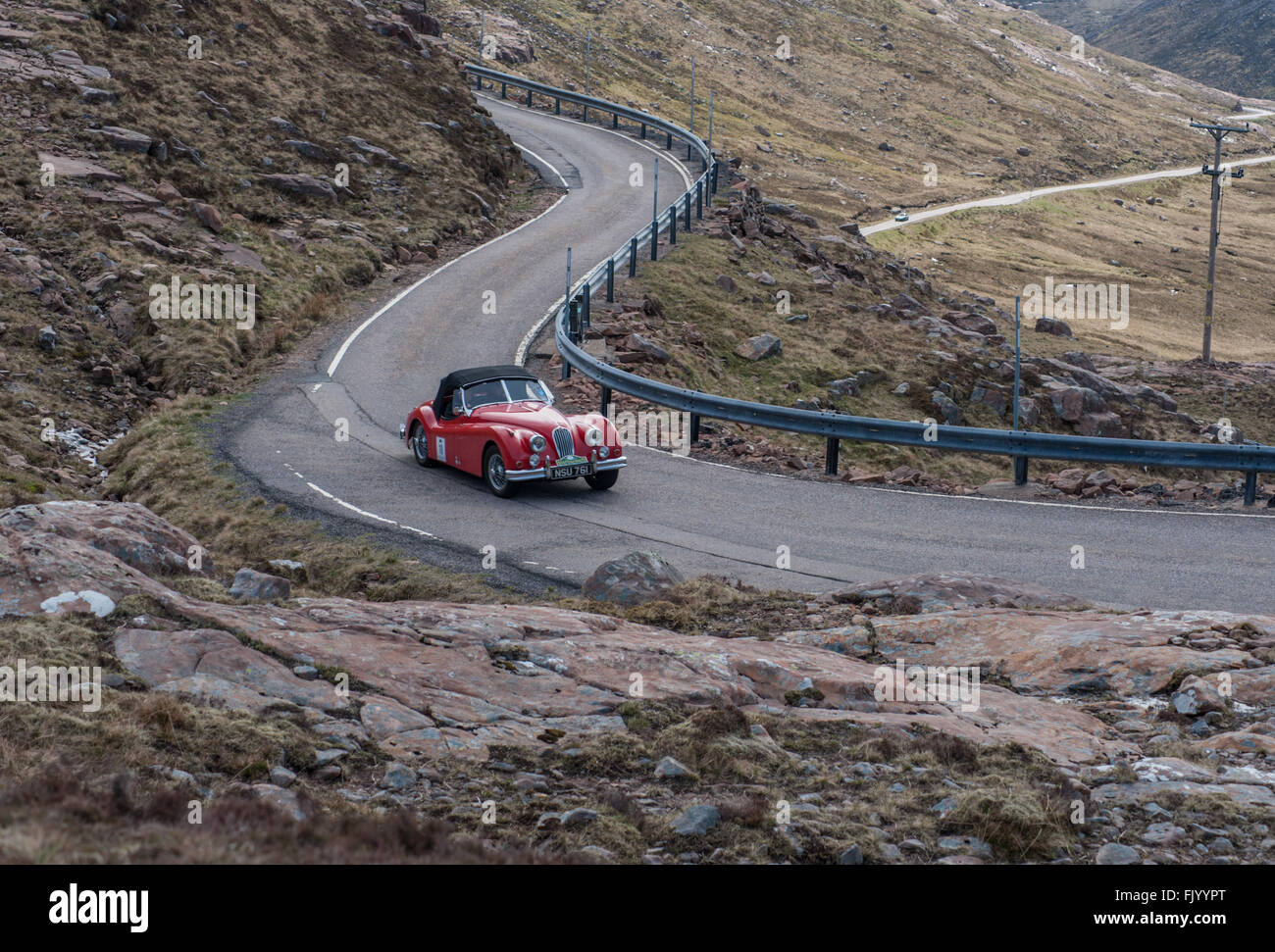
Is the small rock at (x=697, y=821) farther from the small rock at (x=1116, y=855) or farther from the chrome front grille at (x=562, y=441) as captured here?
the chrome front grille at (x=562, y=441)

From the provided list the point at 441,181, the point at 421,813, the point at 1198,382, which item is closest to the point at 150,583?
the point at 421,813

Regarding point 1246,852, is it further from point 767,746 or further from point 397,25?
point 397,25

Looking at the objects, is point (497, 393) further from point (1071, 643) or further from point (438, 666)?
point (1071, 643)

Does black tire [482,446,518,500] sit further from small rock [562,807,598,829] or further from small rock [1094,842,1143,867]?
small rock [1094,842,1143,867]

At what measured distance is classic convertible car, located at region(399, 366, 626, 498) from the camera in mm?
16375

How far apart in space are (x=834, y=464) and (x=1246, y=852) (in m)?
13.0

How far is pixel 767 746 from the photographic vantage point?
292 inches

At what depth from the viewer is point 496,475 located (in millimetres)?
16750

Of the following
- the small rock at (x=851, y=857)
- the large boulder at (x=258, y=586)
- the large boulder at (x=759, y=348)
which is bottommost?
the small rock at (x=851, y=857)

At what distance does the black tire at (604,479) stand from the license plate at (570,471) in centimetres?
31

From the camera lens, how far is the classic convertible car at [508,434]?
53.7ft

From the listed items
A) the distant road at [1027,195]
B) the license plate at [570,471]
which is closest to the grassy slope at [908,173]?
the distant road at [1027,195]

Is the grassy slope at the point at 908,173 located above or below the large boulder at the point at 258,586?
above

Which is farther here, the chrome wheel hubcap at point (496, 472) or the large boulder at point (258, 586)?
the chrome wheel hubcap at point (496, 472)
